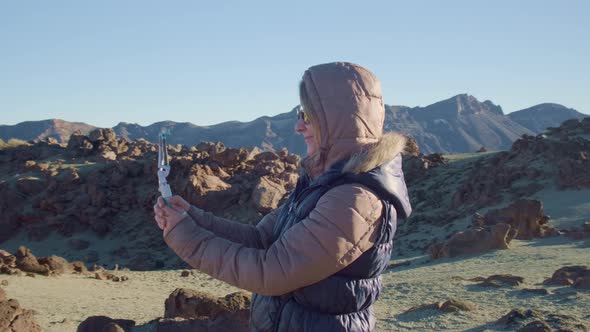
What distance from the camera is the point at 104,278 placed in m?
12.4

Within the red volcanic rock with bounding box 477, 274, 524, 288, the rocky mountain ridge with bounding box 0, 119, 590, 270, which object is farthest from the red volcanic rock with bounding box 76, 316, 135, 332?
the rocky mountain ridge with bounding box 0, 119, 590, 270

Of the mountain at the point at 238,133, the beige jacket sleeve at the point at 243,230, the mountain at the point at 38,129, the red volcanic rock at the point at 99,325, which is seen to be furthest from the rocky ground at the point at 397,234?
the mountain at the point at 38,129

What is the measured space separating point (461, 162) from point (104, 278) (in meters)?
15.2

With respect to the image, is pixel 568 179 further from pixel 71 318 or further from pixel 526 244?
pixel 71 318

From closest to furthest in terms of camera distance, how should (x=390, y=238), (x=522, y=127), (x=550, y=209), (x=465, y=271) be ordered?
(x=390, y=238) < (x=465, y=271) < (x=550, y=209) < (x=522, y=127)

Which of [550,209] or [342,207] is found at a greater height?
[342,207]

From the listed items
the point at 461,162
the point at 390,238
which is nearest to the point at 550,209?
the point at 461,162

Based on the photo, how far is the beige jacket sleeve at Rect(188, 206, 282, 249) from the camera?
2730mm

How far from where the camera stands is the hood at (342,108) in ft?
7.99

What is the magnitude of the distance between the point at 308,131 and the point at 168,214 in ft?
1.98

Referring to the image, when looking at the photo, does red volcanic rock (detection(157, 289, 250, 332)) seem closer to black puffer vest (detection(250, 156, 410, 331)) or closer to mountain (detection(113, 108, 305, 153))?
black puffer vest (detection(250, 156, 410, 331))

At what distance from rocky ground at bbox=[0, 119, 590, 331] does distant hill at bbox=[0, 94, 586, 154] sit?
77.3 m

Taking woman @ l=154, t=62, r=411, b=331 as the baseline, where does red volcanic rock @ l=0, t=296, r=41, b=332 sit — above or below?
below

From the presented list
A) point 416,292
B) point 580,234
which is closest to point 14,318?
point 416,292
